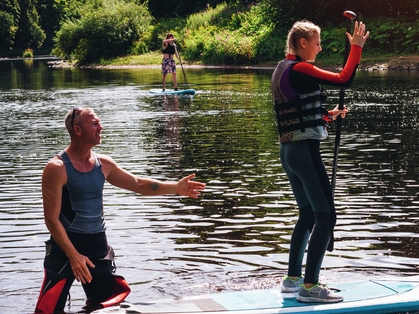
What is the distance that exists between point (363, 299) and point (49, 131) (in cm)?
1043

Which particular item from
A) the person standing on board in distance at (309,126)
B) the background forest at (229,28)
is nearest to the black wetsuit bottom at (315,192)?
the person standing on board in distance at (309,126)

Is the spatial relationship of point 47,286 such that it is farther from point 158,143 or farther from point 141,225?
point 158,143

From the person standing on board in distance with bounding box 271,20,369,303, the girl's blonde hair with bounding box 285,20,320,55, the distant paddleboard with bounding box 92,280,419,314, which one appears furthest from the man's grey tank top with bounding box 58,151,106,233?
the girl's blonde hair with bounding box 285,20,320,55

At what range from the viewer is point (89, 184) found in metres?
3.80

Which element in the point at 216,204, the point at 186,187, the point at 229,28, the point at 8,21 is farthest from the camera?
the point at 8,21

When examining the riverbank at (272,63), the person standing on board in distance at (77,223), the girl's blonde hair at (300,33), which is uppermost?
the riverbank at (272,63)

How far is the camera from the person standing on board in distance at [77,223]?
3654 mm

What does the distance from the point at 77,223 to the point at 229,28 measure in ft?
123

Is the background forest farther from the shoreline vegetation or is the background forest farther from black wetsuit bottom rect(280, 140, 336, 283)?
black wetsuit bottom rect(280, 140, 336, 283)

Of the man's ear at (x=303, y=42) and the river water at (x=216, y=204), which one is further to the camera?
the river water at (x=216, y=204)

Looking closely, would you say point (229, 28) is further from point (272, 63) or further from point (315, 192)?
point (315, 192)

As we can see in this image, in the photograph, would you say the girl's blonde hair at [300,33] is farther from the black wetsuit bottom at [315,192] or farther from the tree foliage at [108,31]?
the tree foliage at [108,31]

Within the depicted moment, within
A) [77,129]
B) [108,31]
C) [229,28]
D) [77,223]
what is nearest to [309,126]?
[77,129]

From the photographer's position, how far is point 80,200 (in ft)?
12.4
